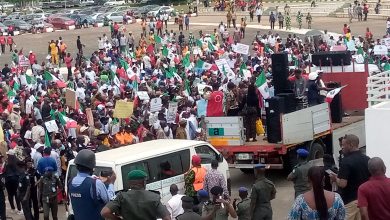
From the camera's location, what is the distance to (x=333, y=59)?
20.4 m

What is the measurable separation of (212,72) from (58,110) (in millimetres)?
7398

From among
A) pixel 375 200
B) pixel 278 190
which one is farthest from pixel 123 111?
pixel 375 200

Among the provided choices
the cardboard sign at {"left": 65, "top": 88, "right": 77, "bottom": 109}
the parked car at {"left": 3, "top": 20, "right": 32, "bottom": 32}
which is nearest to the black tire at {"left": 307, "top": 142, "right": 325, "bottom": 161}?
the cardboard sign at {"left": 65, "top": 88, "right": 77, "bottom": 109}

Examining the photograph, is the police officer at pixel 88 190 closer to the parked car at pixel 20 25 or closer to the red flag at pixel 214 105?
the red flag at pixel 214 105

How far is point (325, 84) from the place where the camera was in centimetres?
1878

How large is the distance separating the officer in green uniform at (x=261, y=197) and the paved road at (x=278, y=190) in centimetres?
A: 293

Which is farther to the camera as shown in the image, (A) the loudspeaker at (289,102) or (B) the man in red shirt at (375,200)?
(A) the loudspeaker at (289,102)

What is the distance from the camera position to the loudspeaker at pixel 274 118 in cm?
1627

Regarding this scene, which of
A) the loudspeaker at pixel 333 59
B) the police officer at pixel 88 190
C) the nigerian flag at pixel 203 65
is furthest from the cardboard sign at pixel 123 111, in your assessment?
the police officer at pixel 88 190

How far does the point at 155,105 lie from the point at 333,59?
14.6 ft

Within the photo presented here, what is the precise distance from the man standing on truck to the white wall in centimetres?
430

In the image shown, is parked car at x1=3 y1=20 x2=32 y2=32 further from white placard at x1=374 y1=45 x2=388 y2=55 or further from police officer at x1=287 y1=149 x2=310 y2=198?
police officer at x1=287 y1=149 x2=310 y2=198

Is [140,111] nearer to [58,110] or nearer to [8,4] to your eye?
[58,110]

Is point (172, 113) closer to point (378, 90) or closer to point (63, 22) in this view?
point (378, 90)
